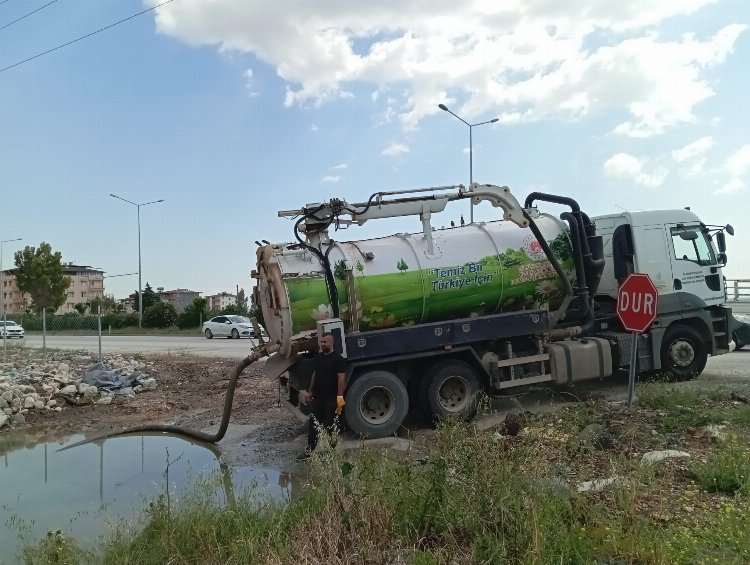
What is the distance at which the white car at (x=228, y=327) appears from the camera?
3800cm


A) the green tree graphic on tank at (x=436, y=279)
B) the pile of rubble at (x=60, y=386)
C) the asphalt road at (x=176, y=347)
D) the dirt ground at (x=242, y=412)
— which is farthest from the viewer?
the asphalt road at (x=176, y=347)

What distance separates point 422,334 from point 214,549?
527cm

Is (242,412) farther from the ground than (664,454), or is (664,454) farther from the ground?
(664,454)

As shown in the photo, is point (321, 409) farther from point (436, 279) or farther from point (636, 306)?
point (636, 306)

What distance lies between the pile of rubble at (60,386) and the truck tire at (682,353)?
10457mm

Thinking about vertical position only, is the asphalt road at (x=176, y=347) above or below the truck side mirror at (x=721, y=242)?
below

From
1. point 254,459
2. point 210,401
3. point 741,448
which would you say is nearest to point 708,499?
point 741,448

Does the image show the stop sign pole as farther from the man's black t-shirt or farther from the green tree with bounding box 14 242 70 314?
the green tree with bounding box 14 242 70 314

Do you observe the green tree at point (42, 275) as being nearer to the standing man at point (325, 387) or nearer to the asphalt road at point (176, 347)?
the asphalt road at point (176, 347)

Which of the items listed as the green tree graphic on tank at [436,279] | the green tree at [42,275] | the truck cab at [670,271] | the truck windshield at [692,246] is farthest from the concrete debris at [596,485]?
the green tree at [42,275]

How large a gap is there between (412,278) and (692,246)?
5634mm

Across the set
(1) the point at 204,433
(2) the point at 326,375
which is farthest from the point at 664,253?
(1) the point at 204,433

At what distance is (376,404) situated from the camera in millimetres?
9320

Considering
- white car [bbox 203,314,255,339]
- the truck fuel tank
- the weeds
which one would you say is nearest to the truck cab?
the truck fuel tank
